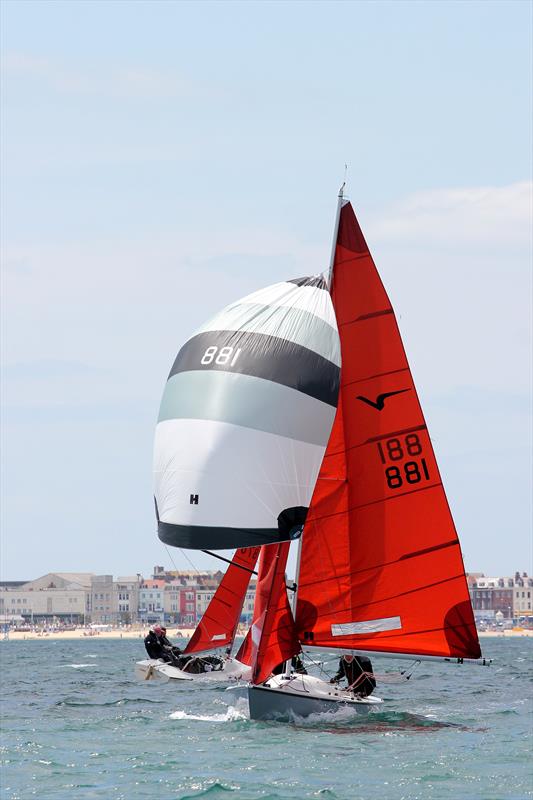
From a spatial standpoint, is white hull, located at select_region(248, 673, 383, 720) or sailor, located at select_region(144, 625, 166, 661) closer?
white hull, located at select_region(248, 673, 383, 720)

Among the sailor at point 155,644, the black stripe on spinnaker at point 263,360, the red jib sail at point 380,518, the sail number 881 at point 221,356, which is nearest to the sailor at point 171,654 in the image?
the sailor at point 155,644

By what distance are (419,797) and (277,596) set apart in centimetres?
809

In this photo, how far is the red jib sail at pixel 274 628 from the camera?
95.2 feet

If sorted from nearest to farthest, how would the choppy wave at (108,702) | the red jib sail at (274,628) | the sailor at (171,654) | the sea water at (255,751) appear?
1. the sea water at (255,751)
2. the red jib sail at (274,628)
3. the choppy wave at (108,702)
4. the sailor at (171,654)

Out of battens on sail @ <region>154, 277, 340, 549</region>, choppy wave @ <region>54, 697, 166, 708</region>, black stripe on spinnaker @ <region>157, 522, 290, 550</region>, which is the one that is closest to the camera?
black stripe on spinnaker @ <region>157, 522, 290, 550</region>

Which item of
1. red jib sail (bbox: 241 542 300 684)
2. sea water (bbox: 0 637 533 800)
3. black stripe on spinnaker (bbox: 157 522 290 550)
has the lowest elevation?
sea water (bbox: 0 637 533 800)

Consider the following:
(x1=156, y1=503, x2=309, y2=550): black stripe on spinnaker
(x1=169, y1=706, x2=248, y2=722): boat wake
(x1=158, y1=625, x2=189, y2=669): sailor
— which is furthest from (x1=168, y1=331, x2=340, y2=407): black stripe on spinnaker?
(x1=158, y1=625, x2=189, y2=669): sailor

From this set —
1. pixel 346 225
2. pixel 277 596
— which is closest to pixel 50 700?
pixel 277 596

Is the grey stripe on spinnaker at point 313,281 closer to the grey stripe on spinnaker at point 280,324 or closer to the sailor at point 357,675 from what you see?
the grey stripe on spinnaker at point 280,324

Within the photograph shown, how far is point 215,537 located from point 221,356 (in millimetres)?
3318

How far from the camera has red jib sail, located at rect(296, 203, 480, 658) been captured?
2952cm

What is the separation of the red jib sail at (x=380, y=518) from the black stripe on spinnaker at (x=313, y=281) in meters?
0.40

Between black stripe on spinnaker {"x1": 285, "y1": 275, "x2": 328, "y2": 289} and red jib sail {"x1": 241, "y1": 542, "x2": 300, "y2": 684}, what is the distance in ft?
16.5

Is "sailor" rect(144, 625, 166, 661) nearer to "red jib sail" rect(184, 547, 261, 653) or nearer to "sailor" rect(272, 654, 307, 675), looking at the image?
"red jib sail" rect(184, 547, 261, 653)
